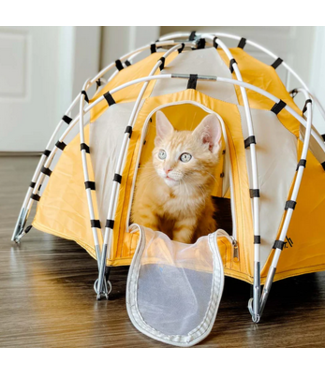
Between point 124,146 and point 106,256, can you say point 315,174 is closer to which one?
point 124,146

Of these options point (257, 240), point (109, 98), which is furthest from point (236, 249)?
point (109, 98)

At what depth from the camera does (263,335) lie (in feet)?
4.60

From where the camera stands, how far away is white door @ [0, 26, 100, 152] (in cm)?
351

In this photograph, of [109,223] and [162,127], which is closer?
[109,223]

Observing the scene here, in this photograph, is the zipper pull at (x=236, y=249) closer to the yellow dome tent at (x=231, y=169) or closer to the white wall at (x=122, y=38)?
the yellow dome tent at (x=231, y=169)

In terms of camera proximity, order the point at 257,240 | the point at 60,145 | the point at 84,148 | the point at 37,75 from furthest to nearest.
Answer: the point at 37,75, the point at 60,145, the point at 84,148, the point at 257,240

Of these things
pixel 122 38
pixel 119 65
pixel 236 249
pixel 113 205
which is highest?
pixel 122 38

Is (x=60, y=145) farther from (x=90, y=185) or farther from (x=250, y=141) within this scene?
(x=250, y=141)

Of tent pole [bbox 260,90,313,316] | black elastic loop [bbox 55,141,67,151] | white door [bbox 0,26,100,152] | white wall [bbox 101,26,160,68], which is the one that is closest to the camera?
tent pole [bbox 260,90,313,316]

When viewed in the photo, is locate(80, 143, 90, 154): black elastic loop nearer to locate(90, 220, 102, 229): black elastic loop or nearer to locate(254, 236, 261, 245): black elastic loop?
locate(90, 220, 102, 229): black elastic loop

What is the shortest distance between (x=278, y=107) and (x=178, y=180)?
0.43 metres

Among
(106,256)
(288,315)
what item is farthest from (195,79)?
(288,315)

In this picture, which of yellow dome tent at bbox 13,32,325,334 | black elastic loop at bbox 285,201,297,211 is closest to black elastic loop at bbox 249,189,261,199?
yellow dome tent at bbox 13,32,325,334

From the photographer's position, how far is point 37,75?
3.63m
